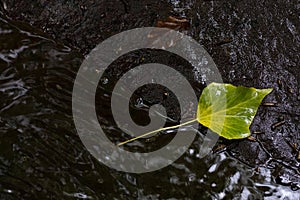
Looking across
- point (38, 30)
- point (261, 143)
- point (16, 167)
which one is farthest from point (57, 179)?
point (261, 143)

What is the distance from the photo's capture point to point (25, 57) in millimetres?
1856

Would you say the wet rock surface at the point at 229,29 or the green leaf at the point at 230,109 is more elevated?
the wet rock surface at the point at 229,29

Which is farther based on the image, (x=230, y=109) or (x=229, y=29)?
(x=229, y=29)

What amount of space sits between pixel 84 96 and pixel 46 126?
0.16m

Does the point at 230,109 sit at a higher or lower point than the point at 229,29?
lower

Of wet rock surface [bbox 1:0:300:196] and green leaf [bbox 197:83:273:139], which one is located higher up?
wet rock surface [bbox 1:0:300:196]

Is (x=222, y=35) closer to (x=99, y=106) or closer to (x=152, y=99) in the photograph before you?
(x=152, y=99)

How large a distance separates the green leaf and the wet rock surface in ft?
0.38

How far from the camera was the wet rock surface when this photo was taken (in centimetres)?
192

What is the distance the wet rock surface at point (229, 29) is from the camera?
192 centimetres

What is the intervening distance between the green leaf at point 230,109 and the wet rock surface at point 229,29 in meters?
0.12

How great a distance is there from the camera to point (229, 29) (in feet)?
6.48

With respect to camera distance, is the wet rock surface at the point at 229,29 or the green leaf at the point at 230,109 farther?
the wet rock surface at the point at 229,29

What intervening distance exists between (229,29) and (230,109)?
0.36 m
